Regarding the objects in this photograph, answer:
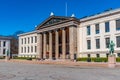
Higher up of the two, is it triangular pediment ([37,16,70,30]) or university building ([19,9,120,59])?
triangular pediment ([37,16,70,30])

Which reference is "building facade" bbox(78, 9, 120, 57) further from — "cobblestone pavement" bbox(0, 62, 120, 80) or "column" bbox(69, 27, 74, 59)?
"cobblestone pavement" bbox(0, 62, 120, 80)

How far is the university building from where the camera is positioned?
53.2m

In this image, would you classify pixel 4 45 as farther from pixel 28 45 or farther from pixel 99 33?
pixel 99 33

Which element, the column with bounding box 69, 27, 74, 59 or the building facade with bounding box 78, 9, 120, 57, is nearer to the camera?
the building facade with bounding box 78, 9, 120, 57

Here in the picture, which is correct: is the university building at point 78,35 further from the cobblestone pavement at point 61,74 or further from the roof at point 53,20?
the cobblestone pavement at point 61,74

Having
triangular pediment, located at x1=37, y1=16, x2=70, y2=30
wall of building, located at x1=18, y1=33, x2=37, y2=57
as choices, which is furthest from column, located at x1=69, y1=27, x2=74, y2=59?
wall of building, located at x1=18, y1=33, x2=37, y2=57

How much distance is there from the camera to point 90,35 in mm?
59531

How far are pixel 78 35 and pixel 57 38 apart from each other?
831 cm

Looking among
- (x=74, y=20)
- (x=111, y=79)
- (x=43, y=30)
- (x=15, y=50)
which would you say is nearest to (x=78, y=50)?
(x=74, y=20)

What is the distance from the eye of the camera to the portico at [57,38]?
61.4m

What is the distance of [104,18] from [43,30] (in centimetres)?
2721

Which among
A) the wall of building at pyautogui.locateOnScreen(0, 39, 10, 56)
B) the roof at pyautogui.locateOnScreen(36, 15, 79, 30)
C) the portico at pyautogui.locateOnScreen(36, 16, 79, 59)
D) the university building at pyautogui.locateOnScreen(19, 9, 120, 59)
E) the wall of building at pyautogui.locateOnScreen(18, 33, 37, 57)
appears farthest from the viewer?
the wall of building at pyautogui.locateOnScreen(0, 39, 10, 56)

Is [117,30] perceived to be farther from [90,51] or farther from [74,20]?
[74,20]

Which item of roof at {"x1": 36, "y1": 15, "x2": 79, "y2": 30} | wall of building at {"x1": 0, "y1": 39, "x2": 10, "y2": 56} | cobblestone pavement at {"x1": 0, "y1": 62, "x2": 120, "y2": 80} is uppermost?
roof at {"x1": 36, "y1": 15, "x2": 79, "y2": 30}
